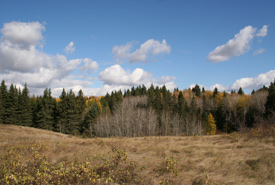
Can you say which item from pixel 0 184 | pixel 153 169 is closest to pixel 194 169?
pixel 153 169

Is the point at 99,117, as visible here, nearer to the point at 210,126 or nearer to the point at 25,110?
the point at 25,110

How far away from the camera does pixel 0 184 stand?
12.3 feet

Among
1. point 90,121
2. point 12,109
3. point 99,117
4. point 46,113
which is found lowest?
point 90,121

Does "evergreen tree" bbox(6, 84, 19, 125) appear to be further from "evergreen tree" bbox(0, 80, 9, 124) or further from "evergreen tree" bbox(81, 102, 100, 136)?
"evergreen tree" bbox(81, 102, 100, 136)

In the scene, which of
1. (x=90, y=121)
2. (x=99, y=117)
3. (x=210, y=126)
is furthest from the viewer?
(x=210, y=126)

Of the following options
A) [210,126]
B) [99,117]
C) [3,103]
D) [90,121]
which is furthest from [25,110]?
[210,126]

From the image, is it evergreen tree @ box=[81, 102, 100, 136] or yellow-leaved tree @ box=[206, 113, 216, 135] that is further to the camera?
yellow-leaved tree @ box=[206, 113, 216, 135]

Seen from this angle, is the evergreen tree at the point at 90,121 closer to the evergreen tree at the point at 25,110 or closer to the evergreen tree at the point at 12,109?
the evergreen tree at the point at 25,110

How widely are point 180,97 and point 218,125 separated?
1616 centimetres

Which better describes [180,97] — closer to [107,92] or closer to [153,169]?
[107,92]

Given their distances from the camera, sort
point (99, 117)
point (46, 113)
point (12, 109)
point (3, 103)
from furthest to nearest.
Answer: point (99, 117)
point (46, 113)
point (12, 109)
point (3, 103)

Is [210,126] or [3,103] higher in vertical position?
[3,103]

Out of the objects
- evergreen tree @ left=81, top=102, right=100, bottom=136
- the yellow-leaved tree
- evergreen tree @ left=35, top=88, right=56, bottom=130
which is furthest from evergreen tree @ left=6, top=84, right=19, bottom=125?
the yellow-leaved tree

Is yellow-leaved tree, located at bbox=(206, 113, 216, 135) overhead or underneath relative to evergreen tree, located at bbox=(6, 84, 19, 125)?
underneath
